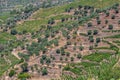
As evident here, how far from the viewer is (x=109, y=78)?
150m

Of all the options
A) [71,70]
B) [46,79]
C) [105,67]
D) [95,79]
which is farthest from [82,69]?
[95,79]

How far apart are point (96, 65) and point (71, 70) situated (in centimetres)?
1325

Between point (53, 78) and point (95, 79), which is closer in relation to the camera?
point (95, 79)

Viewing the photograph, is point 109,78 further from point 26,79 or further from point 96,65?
point 26,79

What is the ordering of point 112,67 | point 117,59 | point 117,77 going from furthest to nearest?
point 117,59, point 112,67, point 117,77

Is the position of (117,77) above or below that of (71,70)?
above

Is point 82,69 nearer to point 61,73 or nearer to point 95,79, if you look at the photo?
point 61,73

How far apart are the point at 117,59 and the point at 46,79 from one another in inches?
1607

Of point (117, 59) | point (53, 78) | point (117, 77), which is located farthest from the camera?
point (53, 78)

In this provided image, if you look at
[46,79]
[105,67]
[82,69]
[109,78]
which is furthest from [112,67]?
[46,79]

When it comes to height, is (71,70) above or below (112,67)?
below

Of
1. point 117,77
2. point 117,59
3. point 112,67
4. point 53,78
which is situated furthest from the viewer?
point 53,78

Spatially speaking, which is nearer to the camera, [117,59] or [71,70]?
[117,59]

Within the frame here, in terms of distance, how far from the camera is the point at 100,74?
513 ft
